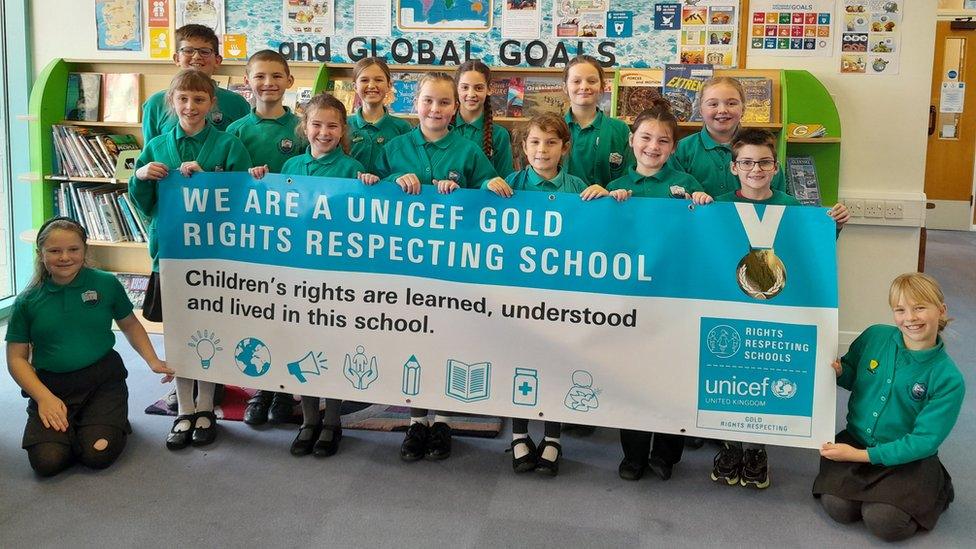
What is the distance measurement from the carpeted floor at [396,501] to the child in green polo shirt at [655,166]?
99 centimetres

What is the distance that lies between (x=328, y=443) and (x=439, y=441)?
0.40m

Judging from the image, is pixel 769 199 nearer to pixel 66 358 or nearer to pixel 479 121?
pixel 479 121

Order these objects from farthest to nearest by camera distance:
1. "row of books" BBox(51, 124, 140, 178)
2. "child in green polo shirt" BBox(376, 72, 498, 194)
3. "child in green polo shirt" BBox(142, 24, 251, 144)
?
"row of books" BBox(51, 124, 140, 178) → "child in green polo shirt" BBox(142, 24, 251, 144) → "child in green polo shirt" BBox(376, 72, 498, 194)

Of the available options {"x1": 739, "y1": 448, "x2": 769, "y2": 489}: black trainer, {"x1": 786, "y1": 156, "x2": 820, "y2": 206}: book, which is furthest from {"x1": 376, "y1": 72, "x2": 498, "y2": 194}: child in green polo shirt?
{"x1": 786, "y1": 156, "x2": 820, "y2": 206}: book

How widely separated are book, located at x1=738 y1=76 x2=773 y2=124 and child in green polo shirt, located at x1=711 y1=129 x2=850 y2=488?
1.60 metres

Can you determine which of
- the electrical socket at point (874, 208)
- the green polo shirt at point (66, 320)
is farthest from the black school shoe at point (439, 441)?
the electrical socket at point (874, 208)

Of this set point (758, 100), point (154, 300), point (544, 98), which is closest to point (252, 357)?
point (154, 300)

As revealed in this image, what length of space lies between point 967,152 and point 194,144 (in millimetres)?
9128

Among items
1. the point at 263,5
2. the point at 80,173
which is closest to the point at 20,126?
the point at 80,173

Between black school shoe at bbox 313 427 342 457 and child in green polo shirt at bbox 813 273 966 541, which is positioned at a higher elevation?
child in green polo shirt at bbox 813 273 966 541

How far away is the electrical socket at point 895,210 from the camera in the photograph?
189 inches

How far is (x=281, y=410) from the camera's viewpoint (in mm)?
3641

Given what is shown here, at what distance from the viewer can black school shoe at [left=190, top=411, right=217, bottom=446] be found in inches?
132

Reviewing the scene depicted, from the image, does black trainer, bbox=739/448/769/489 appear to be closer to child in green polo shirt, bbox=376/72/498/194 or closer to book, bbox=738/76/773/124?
child in green polo shirt, bbox=376/72/498/194
